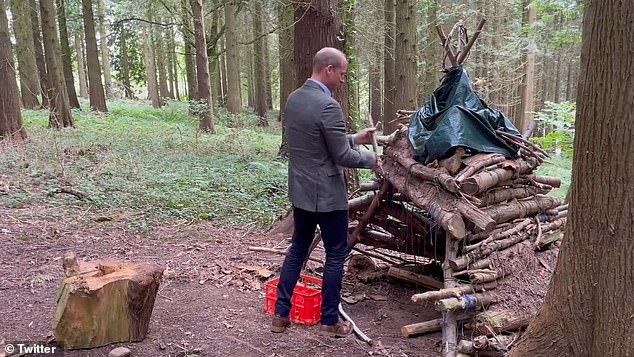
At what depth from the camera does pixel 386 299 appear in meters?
5.33

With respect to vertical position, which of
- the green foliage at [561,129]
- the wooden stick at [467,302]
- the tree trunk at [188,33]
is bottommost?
the wooden stick at [467,302]

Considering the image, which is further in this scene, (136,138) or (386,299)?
(136,138)

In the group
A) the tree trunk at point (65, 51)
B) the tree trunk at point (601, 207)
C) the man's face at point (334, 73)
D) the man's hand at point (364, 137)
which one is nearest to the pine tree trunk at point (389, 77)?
the man's hand at point (364, 137)

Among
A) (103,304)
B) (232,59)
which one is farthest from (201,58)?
(103,304)

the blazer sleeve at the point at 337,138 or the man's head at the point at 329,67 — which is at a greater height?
the man's head at the point at 329,67

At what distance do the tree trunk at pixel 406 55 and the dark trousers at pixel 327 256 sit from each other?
21.4ft

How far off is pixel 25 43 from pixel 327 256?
55.8 ft

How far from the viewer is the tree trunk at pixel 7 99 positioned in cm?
1088

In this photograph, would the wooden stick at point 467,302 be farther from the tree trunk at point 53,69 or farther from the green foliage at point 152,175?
the tree trunk at point 53,69

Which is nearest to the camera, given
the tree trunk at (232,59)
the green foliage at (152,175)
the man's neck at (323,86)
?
the man's neck at (323,86)

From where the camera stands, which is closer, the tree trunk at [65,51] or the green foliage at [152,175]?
the green foliage at [152,175]

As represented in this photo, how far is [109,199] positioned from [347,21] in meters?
4.62

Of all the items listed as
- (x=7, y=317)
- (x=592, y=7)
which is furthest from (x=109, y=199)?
(x=592, y=7)

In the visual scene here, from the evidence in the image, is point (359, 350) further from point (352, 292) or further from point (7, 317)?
point (7, 317)
